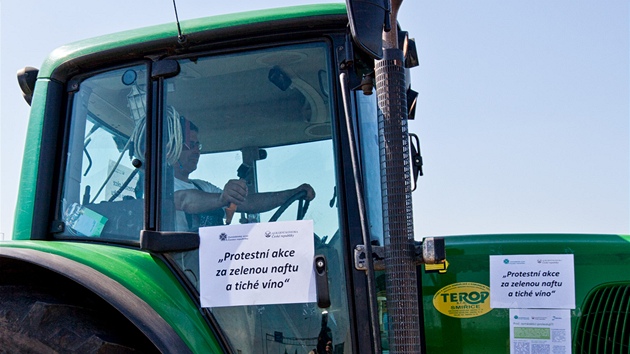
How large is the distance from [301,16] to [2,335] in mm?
1640

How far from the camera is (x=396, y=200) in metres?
2.40

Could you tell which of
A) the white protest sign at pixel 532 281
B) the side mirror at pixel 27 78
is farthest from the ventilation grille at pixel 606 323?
the side mirror at pixel 27 78

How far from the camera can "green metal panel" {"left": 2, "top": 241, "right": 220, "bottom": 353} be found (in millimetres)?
2465

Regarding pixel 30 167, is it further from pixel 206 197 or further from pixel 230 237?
pixel 230 237

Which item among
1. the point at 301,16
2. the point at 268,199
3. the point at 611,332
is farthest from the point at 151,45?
the point at 611,332

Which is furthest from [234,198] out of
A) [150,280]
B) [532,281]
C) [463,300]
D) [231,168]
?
[532,281]

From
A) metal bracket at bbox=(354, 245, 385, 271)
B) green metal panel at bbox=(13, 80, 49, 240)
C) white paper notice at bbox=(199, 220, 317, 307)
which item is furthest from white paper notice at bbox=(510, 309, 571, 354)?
green metal panel at bbox=(13, 80, 49, 240)

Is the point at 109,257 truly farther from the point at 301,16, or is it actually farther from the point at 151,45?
the point at 301,16

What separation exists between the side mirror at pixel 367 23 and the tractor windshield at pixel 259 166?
0.40 metres

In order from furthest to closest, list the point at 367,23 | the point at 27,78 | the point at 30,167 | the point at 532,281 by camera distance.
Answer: the point at 27,78, the point at 30,167, the point at 532,281, the point at 367,23

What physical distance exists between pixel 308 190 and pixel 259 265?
343 mm

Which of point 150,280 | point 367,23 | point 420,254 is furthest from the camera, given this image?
point 150,280

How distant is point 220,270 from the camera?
2.59 m

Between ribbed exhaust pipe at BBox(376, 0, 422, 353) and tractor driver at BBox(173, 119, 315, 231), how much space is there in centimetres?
35
